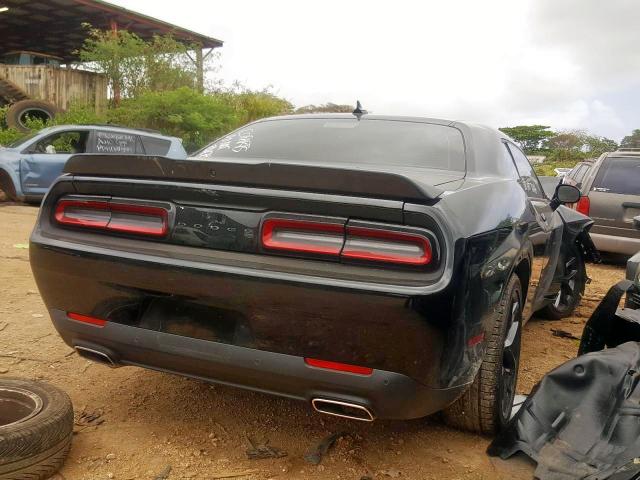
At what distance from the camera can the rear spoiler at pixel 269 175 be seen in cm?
199

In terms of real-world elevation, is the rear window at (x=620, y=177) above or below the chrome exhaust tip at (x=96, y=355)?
above

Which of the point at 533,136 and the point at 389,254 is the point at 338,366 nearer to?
the point at 389,254

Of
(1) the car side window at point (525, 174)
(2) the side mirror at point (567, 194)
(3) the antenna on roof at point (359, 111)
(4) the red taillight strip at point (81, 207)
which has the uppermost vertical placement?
(3) the antenna on roof at point (359, 111)

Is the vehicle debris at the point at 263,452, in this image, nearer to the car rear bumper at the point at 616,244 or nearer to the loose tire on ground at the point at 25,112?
the car rear bumper at the point at 616,244

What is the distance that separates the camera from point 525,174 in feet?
12.8

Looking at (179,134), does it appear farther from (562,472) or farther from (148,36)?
(562,472)

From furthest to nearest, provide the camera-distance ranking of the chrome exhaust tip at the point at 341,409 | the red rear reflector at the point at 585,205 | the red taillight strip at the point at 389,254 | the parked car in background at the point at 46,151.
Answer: the parked car in background at the point at 46,151 → the red rear reflector at the point at 585,205 → the chrome exhaust tip at the point at 341,409 → the red taillight strip at the point at 389,254

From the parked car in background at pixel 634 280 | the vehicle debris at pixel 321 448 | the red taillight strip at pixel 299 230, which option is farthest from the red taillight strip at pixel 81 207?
the parked car in background at pixel 634 280

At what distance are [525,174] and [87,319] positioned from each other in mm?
2810

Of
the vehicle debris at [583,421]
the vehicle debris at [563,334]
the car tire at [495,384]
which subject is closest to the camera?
the vehicle debris at [583,421]

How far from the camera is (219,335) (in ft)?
7.17

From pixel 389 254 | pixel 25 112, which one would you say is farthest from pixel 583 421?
pixel 25 112

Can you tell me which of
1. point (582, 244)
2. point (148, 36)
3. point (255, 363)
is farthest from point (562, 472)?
point (148, 36)

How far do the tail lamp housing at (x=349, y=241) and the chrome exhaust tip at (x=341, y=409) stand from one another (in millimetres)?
513
